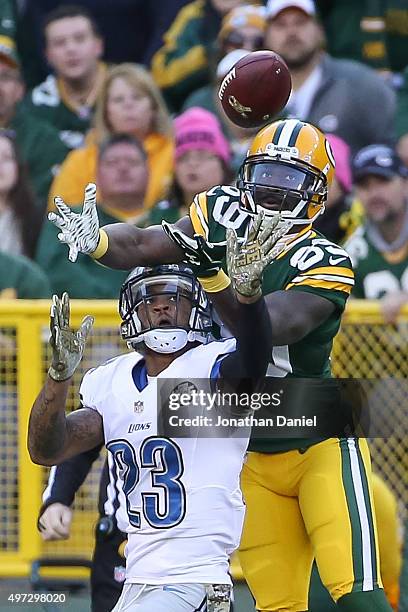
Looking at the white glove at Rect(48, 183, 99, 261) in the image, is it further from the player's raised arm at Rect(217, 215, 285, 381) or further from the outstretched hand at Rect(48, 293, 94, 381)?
the player's raised arm at Rect(217, 215, 285, 381)

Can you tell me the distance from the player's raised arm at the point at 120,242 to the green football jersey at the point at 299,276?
12 cm

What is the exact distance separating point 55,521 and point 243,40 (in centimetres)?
370

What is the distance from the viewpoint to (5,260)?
21.9 ft

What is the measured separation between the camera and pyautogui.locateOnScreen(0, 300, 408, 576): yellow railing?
6.23 m

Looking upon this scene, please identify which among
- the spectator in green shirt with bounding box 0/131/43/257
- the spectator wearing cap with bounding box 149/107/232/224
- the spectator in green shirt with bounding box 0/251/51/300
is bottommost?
the spectator in green shirt with bounding box 0/251/51/300

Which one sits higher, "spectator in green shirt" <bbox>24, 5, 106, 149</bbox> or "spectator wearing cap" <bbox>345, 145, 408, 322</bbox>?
"spectator in green shirt" <bbox>24, 5, 106, 149</bbox>

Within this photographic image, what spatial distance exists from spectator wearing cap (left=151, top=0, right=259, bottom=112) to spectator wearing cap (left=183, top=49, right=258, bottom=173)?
225 millimetres

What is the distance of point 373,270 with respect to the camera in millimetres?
6758

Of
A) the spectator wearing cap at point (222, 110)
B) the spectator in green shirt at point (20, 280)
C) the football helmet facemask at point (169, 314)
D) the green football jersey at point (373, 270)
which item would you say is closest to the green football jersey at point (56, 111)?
the spectator wearing cap at point (222, 110)

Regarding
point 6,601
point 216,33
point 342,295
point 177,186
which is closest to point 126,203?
point 177,186

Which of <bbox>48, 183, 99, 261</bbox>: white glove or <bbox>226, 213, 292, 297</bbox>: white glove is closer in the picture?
<bbox>226, 213, 292, 297</bbox>: white glove

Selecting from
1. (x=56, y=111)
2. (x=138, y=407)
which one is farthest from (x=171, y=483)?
(x=56, y=111)

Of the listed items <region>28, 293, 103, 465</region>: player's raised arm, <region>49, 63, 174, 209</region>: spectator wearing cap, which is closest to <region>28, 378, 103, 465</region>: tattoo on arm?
<region>28, 293, 103, 465</region>: player's raised arm

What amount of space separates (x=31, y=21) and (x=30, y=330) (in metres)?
2.57
